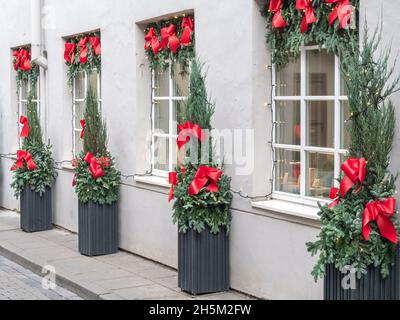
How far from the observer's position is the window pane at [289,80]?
6.91 m

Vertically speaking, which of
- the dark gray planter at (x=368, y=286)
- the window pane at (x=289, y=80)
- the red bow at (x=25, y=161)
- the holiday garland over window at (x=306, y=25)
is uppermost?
the holiday garland over window at (x=306, y=25)

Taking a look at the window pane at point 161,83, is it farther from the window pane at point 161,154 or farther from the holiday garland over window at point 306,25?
the holiday garland over window at point 306,25

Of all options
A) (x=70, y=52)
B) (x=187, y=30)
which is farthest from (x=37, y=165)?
(x=187, y=30)

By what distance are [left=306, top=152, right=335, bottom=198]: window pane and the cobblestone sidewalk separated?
8.96ft

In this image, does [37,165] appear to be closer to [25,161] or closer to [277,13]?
[25,161]

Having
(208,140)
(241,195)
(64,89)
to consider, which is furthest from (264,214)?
(64,89)

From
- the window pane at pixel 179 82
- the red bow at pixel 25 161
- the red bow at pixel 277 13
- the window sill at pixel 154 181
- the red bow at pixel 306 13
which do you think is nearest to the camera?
the red bow at pixel 306 13

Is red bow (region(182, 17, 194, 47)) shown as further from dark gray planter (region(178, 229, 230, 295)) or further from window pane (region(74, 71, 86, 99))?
window pane (region(74, 71, 86, 99))

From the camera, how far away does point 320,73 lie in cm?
658

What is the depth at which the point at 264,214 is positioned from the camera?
706 cm

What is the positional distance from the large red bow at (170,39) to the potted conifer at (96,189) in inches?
52.9

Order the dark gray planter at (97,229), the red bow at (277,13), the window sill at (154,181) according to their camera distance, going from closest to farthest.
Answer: the red bow at (277,13), the window sill at (154,181), the dark gray planter at (97,229)

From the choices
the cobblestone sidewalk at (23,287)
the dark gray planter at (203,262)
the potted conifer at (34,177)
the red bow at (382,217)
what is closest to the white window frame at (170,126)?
the dark gray planter at (203,262)
